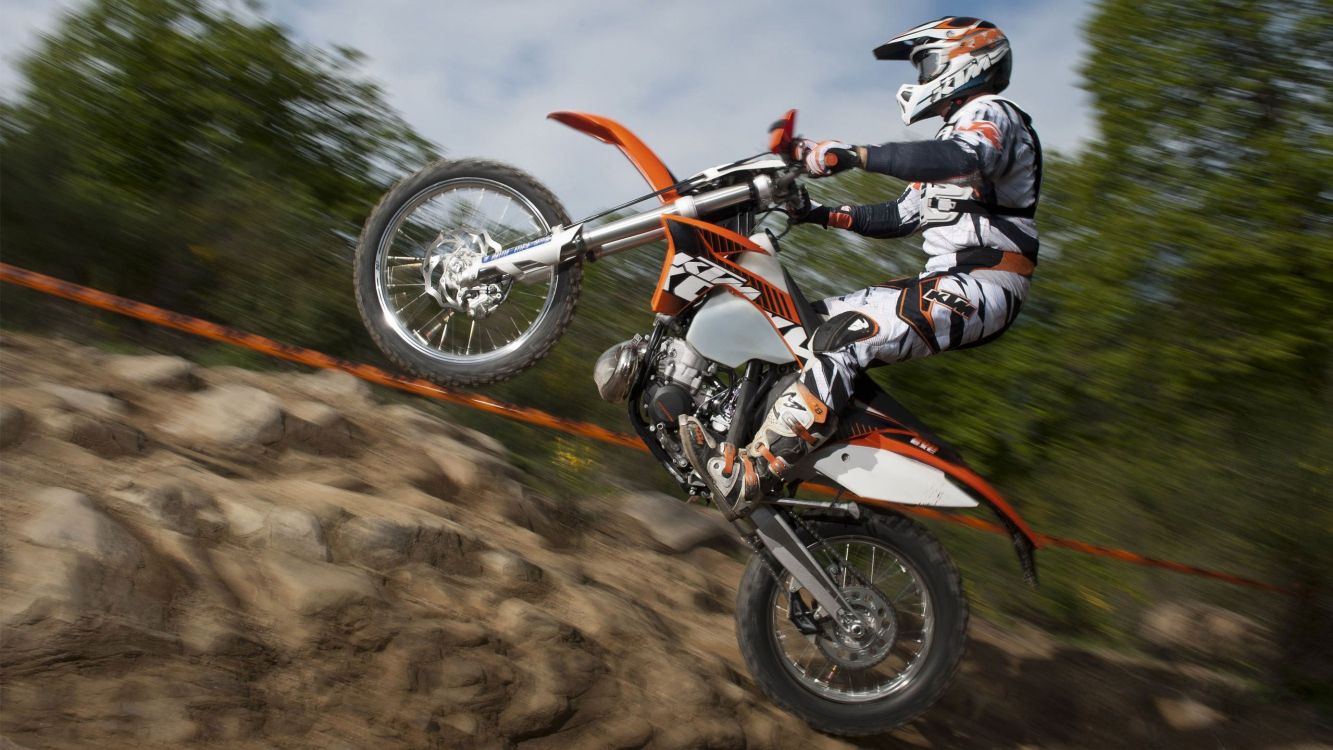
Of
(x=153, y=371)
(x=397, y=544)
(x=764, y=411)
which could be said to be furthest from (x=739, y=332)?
(x=153, y=371)

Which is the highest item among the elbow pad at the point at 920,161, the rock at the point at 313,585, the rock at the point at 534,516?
the elbow pad at the point at 920,161

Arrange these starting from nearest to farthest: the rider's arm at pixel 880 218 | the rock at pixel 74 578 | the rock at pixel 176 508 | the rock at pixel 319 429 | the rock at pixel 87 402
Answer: the rock at pixel 74 578
the rock at pixel 176 508
the rock at pixel 87 402
the rider's arm at pixel 880 218
the rock at pixel 319 429

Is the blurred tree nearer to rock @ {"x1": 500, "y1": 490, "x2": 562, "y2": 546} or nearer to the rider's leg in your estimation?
rock @ {"x1": 500, "y1": 490, "x2": 562, "y2": 546}

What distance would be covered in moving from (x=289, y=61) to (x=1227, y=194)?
7396 millimetres

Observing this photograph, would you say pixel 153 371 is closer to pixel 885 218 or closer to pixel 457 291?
pixel 457 291

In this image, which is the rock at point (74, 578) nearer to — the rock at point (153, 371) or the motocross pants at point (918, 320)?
the rock at point (153, 371)

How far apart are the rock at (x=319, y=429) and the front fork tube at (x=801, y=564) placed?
6.61ft

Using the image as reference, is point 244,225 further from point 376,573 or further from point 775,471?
point 775,471

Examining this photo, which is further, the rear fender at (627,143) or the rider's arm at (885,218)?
the rider's arm at (885,218)

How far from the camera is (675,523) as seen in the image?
5.91 m

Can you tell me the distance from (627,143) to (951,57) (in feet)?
3.75

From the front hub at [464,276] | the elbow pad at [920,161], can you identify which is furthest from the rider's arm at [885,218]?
the front hub at [464,276]

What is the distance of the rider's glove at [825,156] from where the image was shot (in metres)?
3.51

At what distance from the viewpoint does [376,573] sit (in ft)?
12.3
